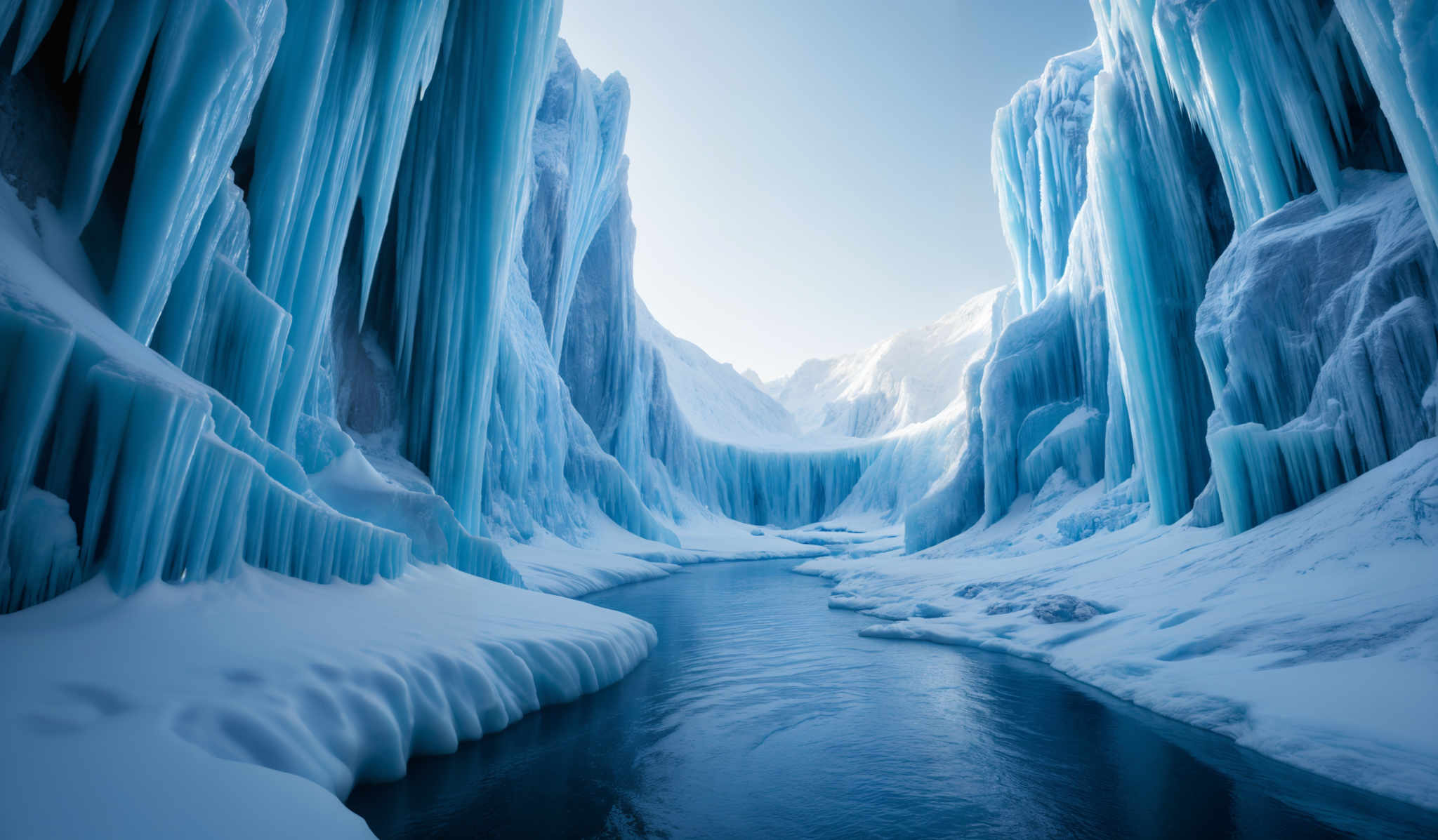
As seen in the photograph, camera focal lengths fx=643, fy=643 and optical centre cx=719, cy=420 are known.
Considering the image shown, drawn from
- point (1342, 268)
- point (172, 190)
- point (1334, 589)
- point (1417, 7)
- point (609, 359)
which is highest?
point (609, 359)

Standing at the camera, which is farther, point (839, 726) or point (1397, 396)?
point (1397, 396)

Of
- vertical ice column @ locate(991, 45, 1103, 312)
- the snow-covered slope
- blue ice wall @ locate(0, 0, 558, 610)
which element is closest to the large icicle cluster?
vertical ice column @ locate(991, 45, 1103, 312)

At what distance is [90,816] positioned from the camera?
2.06 metres

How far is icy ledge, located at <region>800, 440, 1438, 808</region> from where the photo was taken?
12.6 ft

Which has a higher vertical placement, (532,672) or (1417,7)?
(1417,7)

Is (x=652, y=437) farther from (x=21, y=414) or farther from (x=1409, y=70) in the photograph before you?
(x=21, y=414)

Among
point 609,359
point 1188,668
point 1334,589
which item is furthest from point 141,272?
point 609,359

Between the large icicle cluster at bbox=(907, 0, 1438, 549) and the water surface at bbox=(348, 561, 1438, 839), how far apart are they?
5111 millimetres

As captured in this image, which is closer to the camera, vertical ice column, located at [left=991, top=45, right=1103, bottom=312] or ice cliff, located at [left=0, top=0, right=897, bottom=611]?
ice cliff, located at [left=0, top=0, right=897, bottom=611]

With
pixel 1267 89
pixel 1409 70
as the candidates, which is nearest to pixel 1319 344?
pixel 1409 70

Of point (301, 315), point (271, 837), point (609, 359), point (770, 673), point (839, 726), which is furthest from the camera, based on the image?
point (609, 359)

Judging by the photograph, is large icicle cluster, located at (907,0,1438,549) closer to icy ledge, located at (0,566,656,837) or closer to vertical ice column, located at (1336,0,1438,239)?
vertical ice column, located at (1336,0,1438,239)

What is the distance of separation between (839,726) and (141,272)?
19.7ft

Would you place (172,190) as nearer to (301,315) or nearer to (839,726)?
(301,315)
